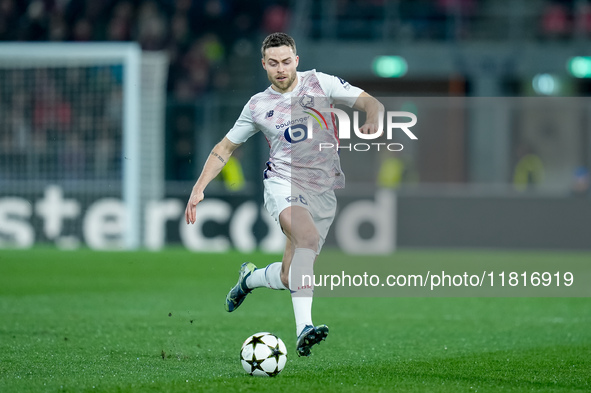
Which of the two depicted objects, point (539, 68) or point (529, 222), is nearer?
point (529, 222)

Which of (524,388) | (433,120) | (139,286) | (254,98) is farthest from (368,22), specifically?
(524,388)

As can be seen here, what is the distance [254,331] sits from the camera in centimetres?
797

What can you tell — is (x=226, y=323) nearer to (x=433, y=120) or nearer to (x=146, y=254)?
(x=146, y=254)

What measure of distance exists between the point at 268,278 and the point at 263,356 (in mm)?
1214

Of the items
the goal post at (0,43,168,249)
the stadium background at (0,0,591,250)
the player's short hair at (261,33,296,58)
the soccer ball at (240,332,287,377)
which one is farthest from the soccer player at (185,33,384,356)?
the stadium background at (0,0,591,250)

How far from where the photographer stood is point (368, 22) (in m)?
21.1

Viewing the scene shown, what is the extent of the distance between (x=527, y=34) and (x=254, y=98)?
15678mm

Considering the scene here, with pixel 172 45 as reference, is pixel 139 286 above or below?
below

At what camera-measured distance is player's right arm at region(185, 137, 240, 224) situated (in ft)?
20.7

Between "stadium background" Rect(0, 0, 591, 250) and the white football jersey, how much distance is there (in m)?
10.9

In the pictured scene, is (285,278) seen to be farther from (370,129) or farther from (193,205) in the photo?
(370,129)

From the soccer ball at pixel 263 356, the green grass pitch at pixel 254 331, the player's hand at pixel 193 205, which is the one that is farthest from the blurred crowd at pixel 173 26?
the soccer ball at pixel 263 356

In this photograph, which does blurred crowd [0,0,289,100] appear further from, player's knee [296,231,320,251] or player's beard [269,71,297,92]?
player's knee [296,231,320,251]

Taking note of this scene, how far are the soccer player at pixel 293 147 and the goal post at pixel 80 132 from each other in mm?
10215
